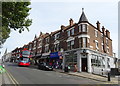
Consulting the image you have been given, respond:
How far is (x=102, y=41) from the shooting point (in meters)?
31.1

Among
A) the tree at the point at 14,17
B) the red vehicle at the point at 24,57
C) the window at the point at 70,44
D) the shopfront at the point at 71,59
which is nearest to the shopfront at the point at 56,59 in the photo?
the shopfront at the point at 71,59

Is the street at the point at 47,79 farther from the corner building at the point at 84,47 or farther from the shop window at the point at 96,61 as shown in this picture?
the shop window at the point at 96,61

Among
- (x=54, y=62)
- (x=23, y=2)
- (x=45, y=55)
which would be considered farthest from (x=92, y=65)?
(x=23, y=2)

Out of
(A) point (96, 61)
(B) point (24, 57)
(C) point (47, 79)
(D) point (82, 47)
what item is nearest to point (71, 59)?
(D) point (82, 47)

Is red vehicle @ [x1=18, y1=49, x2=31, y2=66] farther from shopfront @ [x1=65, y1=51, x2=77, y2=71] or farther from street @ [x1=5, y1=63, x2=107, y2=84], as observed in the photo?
street @ [x1=5, y1=63, x2=107, y2=84]

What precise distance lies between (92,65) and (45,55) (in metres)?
16.5

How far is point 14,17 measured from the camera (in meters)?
8.20

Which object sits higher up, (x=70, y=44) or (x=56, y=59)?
(x=70, y=44)

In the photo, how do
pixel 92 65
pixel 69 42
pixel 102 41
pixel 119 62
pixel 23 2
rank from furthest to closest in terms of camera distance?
pixel 119 62 < pixel 102 41 < pixel 69 42 < pixel 92 65 < pixel 23 2

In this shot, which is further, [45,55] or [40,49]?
[40,49]

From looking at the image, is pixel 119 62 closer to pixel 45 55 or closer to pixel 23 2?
pixel 45 55

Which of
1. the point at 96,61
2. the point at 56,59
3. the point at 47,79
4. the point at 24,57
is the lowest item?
the point at 47,79

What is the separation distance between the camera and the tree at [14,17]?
7720 millimetres

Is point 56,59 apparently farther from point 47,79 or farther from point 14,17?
point 14,17
